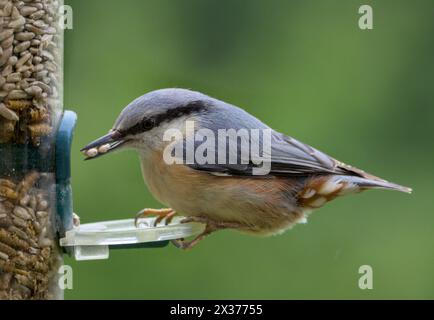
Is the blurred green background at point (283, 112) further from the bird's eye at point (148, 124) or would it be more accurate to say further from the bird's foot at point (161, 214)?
the bird's eye at point (148, 124)

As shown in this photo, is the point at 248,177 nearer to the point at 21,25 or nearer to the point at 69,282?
the point at 69,282

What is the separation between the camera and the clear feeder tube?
3828mm

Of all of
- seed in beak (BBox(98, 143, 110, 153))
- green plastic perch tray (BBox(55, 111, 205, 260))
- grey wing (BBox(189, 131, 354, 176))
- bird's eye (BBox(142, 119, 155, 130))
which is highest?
bird's eye (BBox(142, 119, 155, 130))

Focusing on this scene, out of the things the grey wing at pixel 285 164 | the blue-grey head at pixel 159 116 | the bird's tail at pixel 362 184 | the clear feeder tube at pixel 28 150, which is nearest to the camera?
the clear feeder tube at pixel 28 150

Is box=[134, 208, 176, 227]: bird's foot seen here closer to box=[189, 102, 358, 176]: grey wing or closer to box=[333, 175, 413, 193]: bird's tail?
box=[189, 102, 358, 176]: grey wing

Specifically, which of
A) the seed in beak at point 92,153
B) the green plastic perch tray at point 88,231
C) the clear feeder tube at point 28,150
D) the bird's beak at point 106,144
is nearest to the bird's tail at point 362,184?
the green plastic perch tray at point 88,231

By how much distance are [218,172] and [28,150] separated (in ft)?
2.85

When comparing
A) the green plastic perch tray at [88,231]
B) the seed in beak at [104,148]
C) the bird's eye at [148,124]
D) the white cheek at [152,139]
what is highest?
the bird's eye at [148,124]

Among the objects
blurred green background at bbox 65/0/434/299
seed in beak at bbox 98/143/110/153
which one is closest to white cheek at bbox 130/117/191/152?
seed in beak at bbox 98/143/110/153

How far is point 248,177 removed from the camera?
4344 millimetres

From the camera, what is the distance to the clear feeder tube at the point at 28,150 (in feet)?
12.6

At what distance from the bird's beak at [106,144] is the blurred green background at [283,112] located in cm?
136

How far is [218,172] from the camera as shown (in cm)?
427

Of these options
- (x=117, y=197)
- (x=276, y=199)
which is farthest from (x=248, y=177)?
(x=117, y=197)
